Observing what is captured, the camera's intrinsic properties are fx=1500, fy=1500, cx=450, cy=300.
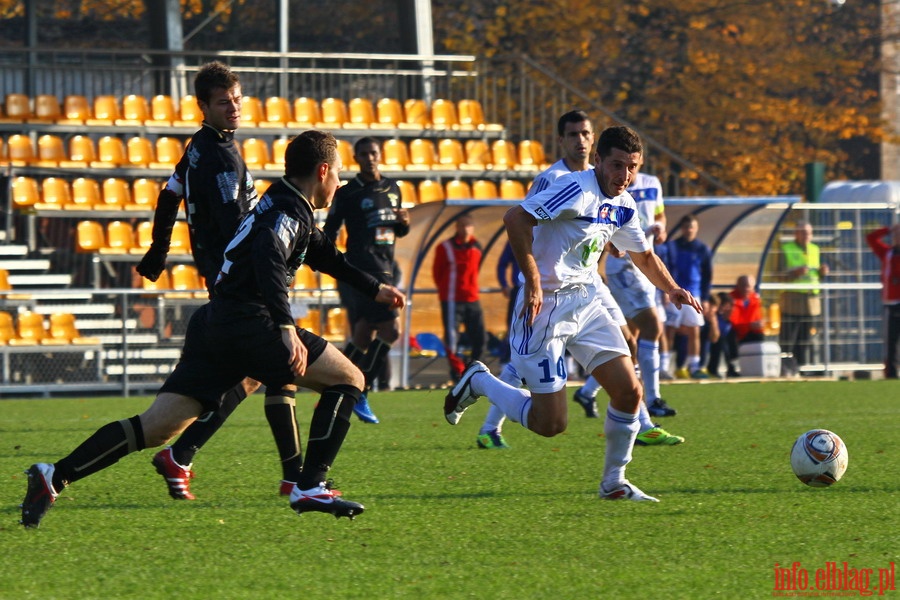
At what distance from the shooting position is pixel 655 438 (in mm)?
9555

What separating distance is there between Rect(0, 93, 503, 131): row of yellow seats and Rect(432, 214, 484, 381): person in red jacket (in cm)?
542

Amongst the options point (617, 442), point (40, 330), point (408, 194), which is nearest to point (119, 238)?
point (40, 330)

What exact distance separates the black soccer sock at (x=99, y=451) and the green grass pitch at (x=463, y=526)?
0.85 ft

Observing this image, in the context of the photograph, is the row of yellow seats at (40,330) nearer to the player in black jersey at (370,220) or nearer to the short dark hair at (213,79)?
the player in black jersey at (370,220)

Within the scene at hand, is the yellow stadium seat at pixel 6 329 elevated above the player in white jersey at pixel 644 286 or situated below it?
below

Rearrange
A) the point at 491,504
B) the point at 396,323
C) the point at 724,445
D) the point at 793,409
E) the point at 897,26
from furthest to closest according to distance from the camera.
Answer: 1. the point at 897,26
2. the point at 793,409
3. the point at 396,323
4. the point at 724,445
5. the point at 491,504

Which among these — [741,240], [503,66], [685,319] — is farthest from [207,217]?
[503,66]

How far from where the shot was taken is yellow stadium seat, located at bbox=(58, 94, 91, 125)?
22453mm

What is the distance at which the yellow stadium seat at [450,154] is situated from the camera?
76.4ft

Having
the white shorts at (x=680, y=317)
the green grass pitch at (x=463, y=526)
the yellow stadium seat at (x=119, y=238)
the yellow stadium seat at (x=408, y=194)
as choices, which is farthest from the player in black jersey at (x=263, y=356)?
the yellow stadium seat at (x=408, y=194)

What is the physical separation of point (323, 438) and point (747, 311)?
44.8ft

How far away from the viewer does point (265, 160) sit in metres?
22.3

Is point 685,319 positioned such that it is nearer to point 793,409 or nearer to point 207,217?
point 793,409

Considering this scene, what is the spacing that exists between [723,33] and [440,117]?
29.2 feet
